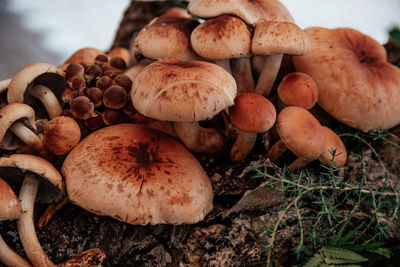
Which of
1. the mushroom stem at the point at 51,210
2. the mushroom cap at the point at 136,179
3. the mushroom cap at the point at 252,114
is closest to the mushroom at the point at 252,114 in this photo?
the mushroom cap at the point at 252,114

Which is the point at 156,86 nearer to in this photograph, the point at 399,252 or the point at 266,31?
the point at 266,31

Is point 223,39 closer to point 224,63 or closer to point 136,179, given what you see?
point 224,63

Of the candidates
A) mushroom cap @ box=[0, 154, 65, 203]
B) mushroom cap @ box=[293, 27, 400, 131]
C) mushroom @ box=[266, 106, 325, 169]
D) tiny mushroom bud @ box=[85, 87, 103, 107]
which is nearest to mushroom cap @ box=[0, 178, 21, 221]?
mushroom cap @ box=[0, 154, 65, 203]

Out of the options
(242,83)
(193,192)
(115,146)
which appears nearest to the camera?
(193,192)

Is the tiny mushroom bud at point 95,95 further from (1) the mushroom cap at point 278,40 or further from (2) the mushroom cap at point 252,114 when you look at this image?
(1) the mushroom cap at point 278,40

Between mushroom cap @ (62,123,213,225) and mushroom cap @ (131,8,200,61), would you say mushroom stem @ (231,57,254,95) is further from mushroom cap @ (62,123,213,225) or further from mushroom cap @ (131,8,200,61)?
mushroom cap @ (62,123,213,225)

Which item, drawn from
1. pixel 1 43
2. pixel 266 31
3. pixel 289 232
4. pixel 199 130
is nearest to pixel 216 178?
pixel 199 130

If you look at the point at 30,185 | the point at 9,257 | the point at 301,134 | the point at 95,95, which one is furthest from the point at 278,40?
the point at 9,257
